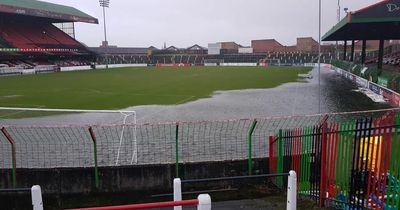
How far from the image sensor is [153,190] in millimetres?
9039

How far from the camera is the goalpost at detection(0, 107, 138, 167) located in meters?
10.7

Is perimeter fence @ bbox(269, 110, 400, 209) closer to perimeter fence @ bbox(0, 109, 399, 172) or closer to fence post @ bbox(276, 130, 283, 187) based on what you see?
fence post @ bbox(276, 130, 283, 187)

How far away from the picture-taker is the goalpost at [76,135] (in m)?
10.7

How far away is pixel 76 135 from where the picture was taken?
47.4ft

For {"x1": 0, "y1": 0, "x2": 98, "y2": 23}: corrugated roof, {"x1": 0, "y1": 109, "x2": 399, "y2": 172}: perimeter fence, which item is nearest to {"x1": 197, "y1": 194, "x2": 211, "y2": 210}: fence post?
{"x1": 0, "y1": 109, "x2": 399, "y2": 172}: perimeter fence

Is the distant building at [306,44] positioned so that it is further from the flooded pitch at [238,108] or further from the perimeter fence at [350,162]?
the perimeter fence at [350,162]

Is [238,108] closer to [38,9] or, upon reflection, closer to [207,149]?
[207,149]

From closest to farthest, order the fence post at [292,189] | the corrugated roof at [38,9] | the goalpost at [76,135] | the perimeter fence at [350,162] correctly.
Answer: the fence post at [292,189] → the perimeter fence at [350,162] → the goalpost at [76,135] → the corrugated roof at [38,9]

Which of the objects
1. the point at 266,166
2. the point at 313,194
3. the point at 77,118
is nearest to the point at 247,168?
the point at 266,166

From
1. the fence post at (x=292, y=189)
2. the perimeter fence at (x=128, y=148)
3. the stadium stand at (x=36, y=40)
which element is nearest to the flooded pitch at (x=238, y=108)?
the perimeter fence at (x=128, y=148)

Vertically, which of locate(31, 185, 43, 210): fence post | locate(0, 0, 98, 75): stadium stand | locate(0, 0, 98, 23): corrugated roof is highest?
locate(0, 0, 98, 23): corrugated roof

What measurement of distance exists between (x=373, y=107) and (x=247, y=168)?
15068mm

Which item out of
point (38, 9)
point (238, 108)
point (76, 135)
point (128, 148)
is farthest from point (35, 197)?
point (38, 9)

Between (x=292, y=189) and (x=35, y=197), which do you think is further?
(x=292, y=189)
